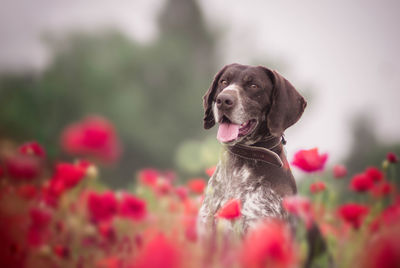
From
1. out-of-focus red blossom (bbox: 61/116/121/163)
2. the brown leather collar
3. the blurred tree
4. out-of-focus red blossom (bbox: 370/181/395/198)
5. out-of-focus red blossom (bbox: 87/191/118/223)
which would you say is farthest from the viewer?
the blurred tree

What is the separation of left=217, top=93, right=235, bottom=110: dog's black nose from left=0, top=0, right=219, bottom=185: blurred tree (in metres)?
11.1

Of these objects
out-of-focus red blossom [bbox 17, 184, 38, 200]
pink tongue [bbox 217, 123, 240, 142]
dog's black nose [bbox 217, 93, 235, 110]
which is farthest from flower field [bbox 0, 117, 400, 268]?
dog's black nose [bbox 217, 93, 235, 110]

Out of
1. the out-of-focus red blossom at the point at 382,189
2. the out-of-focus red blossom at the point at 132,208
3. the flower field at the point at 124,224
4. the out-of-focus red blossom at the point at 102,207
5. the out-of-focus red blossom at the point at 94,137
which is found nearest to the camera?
the flower field at the point at 124,224

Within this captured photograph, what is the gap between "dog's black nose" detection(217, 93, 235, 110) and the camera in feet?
Answer: 8.24

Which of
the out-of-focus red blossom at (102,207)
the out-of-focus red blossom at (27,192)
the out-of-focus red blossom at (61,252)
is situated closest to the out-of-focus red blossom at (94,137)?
the out-of-focus red blossom at (102,207)

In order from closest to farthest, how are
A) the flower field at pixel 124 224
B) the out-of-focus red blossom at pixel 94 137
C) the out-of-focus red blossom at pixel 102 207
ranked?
1. the flower field at pixel 124 224
2. the out-of-focus red blossom at pixel 94 137
3. the out-of-focus red blossom at pixel 102 207

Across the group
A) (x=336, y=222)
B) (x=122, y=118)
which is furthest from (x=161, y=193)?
(x=122, y=118)

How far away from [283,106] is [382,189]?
0.82m

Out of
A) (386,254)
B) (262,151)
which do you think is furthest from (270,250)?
(262,151)

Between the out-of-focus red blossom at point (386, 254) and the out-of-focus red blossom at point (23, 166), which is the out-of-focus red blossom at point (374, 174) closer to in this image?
the out-of-focus red blossom at point (386, 254)

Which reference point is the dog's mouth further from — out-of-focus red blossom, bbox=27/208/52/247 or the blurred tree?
the blurred tree

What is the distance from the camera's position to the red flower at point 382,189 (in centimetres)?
224

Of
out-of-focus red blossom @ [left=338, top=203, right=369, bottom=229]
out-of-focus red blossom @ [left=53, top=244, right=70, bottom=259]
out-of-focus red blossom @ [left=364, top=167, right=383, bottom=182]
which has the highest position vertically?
out-of-focus red blossom @ [left=364, top=167, right=383, bottom=182]

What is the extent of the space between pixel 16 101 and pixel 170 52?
24.8 ft
